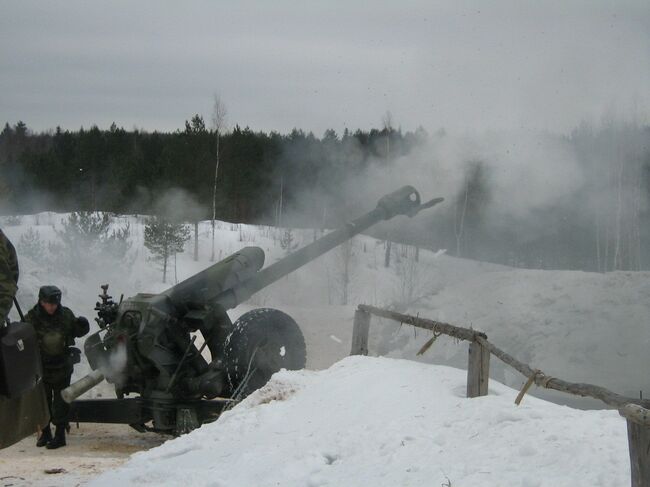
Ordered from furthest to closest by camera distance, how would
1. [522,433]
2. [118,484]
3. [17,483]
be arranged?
1. [17,483]
2. [118,484]
3. [522,433]

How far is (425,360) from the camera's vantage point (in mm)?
19500

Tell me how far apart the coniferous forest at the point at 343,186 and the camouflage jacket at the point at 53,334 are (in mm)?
18908

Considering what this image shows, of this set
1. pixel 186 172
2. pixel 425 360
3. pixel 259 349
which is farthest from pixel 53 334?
pixel 186 172

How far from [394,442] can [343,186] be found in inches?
1025

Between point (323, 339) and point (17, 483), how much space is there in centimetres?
1436

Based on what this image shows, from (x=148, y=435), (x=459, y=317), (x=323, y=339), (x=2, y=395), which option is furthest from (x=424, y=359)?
(x=2, y=395)

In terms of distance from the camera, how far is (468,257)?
3412 centimetres

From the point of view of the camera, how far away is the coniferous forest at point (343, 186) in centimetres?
2884

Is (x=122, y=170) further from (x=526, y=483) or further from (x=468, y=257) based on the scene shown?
(x=526, y=483)

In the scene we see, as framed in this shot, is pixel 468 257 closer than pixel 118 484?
No

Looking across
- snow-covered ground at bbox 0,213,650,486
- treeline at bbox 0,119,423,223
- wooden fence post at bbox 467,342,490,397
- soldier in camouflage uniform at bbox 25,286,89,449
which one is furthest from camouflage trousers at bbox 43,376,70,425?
treeline at bbox 0,119,423,223

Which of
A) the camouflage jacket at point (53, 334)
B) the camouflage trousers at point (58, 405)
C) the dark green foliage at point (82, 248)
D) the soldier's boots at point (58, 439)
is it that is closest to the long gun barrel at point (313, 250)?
the camouflage jacket at point (53, 334)

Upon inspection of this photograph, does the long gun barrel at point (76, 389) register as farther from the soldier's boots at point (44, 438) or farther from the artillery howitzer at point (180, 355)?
the soldier's boots at point (44, 438)

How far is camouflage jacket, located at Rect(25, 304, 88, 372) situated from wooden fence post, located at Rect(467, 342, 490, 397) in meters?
4.52
